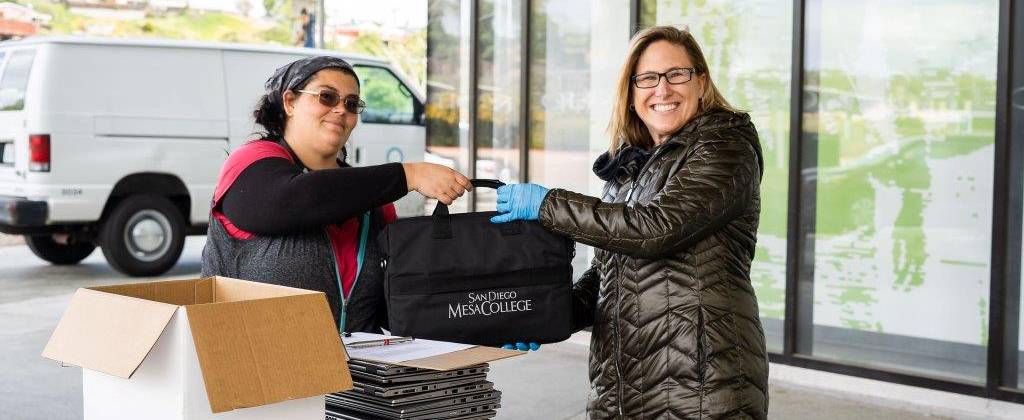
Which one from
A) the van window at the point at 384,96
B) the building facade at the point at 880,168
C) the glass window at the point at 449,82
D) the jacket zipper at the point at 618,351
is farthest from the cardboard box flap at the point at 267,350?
the van window at the point at 384,96

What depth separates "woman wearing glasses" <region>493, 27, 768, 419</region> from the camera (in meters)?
2.36

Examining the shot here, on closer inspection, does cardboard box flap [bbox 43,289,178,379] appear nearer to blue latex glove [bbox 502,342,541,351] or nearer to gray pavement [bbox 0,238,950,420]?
blue latex glove [bbox 502,342,541,351]

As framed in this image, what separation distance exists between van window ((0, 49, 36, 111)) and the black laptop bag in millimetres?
8558

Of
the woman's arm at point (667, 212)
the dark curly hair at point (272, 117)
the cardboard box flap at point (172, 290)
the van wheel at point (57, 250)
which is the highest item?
the dark curly hair at point (272, 117)

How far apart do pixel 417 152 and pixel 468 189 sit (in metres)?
9.31

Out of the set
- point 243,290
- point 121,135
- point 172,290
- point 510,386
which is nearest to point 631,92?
point 243,290

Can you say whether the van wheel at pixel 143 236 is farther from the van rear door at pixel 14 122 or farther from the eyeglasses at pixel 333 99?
the eyeglasses at pixel 333 99

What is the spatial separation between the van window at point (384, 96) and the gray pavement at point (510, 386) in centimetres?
393

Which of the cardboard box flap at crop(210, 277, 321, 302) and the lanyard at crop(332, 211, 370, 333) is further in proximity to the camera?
the lanyard at crop(332, 211, 370, 333)

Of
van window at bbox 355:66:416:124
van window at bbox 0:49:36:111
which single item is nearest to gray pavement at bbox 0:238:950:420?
van window at bbox 0:49:36:111

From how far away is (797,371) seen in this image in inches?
239

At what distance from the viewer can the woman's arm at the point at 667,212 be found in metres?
2.34

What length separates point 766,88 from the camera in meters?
6.22

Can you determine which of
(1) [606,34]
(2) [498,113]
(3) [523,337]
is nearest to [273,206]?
(3) [523,337]
